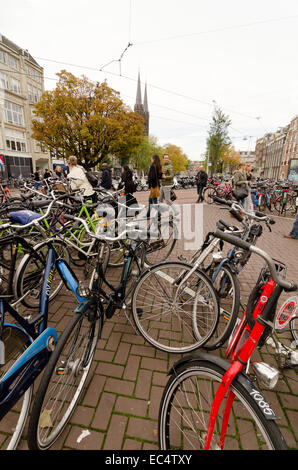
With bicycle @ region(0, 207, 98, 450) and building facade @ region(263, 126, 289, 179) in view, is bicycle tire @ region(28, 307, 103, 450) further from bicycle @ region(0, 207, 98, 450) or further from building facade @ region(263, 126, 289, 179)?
building facade @ region(263, 126, 289, 179)

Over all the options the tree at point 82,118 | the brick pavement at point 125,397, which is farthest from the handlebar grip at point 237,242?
the tree at point 82,118

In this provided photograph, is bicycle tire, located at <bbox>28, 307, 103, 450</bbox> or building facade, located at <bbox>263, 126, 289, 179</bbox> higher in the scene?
building facade, located at <bbox>263, 126, 289, 179</bbox>

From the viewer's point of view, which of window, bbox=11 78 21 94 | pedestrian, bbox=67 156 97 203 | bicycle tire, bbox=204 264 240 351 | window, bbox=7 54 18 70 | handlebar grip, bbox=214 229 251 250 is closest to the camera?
handlebar grip, bbox=214 229 251 250

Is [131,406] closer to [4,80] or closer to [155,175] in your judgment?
[155,175]

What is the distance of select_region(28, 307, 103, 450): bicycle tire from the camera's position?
1.39 meters

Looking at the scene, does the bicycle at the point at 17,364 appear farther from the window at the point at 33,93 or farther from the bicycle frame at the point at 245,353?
the window at the point at 33,93

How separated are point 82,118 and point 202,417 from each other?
73.2 feet

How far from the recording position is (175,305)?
2684 mm

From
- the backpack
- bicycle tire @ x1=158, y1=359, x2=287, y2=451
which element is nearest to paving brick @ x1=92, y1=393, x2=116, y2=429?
bicycle tire @ x1=158, y1=359, x2=287, y2=451

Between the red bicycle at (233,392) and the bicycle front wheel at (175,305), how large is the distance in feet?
2.00

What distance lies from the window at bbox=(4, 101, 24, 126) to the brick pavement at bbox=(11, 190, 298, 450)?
37.5 metres

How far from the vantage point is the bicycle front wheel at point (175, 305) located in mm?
2391

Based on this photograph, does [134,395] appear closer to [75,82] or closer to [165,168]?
[165,168]

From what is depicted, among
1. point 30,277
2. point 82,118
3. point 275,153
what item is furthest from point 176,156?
point 30,277
